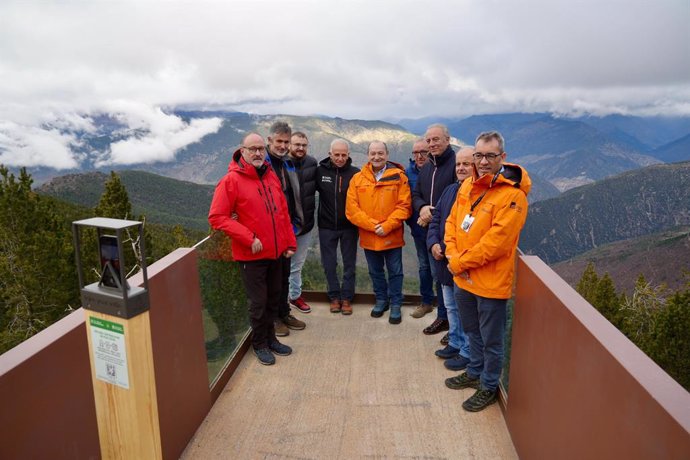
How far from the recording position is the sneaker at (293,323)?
5.12 metres

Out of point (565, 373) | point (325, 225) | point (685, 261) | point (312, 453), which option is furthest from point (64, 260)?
point (685, 261)

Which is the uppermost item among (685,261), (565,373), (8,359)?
(8,359)

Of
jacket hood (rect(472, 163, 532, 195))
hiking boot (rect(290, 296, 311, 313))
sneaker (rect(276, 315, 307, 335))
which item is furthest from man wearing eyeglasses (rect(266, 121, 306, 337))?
jacket hood (rect(472, 163, 532, 195))

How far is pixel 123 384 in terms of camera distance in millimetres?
1711

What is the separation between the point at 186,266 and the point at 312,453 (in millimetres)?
1504

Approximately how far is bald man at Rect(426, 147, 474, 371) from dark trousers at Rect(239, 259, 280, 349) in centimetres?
140

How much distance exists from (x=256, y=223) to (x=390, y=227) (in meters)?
1.57

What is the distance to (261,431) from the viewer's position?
341 cm

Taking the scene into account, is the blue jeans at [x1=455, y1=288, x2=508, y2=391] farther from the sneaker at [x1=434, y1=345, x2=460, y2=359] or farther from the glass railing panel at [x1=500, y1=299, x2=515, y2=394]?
the sneaker at [x1=434, y1=345, x2=460, y2=359]

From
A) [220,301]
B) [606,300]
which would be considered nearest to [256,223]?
[220,301]

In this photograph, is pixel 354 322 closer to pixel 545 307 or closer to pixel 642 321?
pixel 545 307

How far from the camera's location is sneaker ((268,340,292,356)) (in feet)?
14.8

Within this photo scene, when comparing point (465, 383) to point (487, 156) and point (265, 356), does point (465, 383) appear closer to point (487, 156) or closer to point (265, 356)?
point (265, 356)

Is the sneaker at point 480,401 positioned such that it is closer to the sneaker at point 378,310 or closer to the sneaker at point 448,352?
the sneaker at point 448,352
